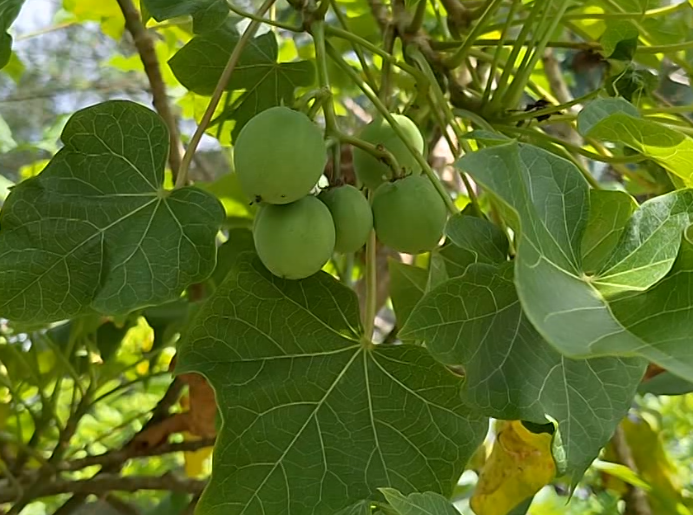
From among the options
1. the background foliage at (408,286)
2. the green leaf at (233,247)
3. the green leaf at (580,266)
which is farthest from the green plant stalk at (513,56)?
the green leaf at (233,247)

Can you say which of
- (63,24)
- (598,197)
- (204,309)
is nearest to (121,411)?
(63,24)

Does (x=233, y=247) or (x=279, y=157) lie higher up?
(x=279, y=157)

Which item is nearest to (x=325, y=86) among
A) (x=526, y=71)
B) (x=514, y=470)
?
(x=526, y=71)

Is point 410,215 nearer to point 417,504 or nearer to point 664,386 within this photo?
point 417,504

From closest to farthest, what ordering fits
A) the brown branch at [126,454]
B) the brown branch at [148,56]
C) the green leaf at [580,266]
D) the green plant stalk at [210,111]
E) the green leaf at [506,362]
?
1. the green leaf at [580,266]
2. the green leaf at [506,362]
3. the green plant stalk at [210,111]
4. the brown branch at [148,56]
5. the brown branch at [126,454]

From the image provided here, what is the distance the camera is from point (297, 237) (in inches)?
20.6

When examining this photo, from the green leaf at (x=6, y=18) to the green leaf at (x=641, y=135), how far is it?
406 millimetres

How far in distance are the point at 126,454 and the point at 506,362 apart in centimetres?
61

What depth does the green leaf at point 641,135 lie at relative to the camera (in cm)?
52

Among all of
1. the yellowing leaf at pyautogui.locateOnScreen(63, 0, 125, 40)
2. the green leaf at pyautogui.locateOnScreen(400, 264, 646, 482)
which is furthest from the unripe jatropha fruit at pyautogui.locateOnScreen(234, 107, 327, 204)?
the yellowing leaf at pyautogui.locateOnScreen(63, 0, 125, 40)

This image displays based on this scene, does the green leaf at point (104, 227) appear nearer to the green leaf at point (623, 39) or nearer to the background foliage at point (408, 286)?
the background foliage at point (408, 286)

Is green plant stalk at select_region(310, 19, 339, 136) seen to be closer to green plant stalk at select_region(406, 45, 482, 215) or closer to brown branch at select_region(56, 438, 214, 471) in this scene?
green plant stalk at select_region(406, 45, 482, 215)

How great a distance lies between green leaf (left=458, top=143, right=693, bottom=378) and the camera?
1.22ft

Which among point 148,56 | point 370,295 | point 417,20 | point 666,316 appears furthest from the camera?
point 148,56
